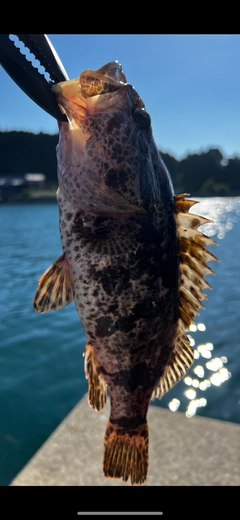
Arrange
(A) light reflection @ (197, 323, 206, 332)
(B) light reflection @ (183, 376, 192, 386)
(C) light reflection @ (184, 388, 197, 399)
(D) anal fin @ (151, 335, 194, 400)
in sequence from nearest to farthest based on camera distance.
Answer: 1. (D) anal fin @ (151, 335, 194, 400)
2. (C) light reflection @ (184, 388, 197, 399)
3. (B) light reflection @ (183, 376, 192, 386)
4. (A) light reflection @ (197, 323, 206, 332)

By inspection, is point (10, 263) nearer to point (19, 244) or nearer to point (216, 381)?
point (19, 244)

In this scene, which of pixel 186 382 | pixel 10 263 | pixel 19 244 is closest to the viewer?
pixel 186 382

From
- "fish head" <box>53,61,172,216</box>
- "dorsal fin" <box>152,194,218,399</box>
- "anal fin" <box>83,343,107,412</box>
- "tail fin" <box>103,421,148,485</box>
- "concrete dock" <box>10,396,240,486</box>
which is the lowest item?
"concrete dock" <box>10,396,240,486</box>

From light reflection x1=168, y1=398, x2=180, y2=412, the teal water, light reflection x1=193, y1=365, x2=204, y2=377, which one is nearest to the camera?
the teal water

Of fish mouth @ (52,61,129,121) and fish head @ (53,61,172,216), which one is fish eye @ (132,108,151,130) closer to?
fish head @ (53,61,172,216)

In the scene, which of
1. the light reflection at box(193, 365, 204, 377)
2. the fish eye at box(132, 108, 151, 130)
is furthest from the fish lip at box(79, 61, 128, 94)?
the light reflection at box(193, 365, 204, 377)

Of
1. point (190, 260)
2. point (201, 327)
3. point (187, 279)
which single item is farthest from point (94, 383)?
point (201, 327)

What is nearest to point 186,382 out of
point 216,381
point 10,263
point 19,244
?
point 216,381

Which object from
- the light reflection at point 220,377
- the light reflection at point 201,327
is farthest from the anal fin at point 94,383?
the light reflection at point 201,327
